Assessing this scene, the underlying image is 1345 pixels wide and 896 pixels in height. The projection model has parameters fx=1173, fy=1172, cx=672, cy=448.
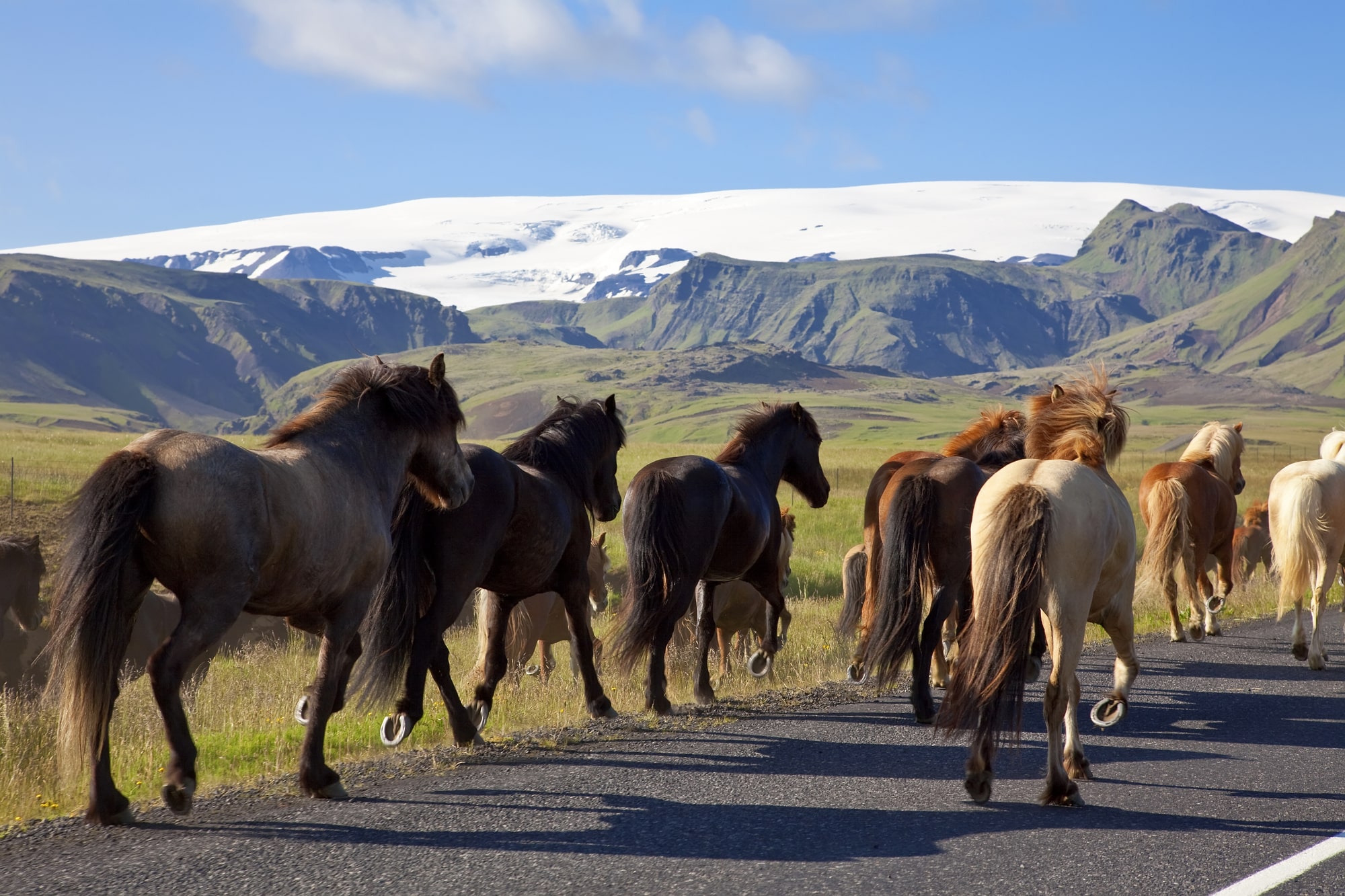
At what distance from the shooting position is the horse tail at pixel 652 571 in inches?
360

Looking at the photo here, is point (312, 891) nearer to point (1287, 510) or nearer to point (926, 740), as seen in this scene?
point (926, 740)

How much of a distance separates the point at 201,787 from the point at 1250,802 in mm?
5841

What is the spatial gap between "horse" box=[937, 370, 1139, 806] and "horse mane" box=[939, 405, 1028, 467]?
419 cm

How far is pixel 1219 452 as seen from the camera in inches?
571

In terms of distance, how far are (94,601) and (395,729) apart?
8.33 feet

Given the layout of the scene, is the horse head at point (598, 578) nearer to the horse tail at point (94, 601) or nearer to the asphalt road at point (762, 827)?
the asphalt road at point (762, 827)

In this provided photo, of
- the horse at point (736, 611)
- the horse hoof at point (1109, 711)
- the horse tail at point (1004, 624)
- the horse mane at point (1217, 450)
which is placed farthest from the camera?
the horse mane at point (1217, 450)

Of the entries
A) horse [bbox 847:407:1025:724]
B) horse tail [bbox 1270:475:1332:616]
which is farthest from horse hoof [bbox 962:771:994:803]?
horse tail [bbox 1270:475:1332:616]

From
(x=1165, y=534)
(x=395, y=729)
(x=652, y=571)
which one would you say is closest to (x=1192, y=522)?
(x=1165, y=534)

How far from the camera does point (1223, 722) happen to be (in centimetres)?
898

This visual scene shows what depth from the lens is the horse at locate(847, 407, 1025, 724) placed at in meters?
8.98

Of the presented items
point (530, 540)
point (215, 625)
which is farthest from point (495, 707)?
point (215, 625)

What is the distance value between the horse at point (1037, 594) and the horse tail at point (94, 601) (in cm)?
421

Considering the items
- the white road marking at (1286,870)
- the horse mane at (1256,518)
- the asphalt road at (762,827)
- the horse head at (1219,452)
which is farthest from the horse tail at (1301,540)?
the horse mane at (1256,518)
